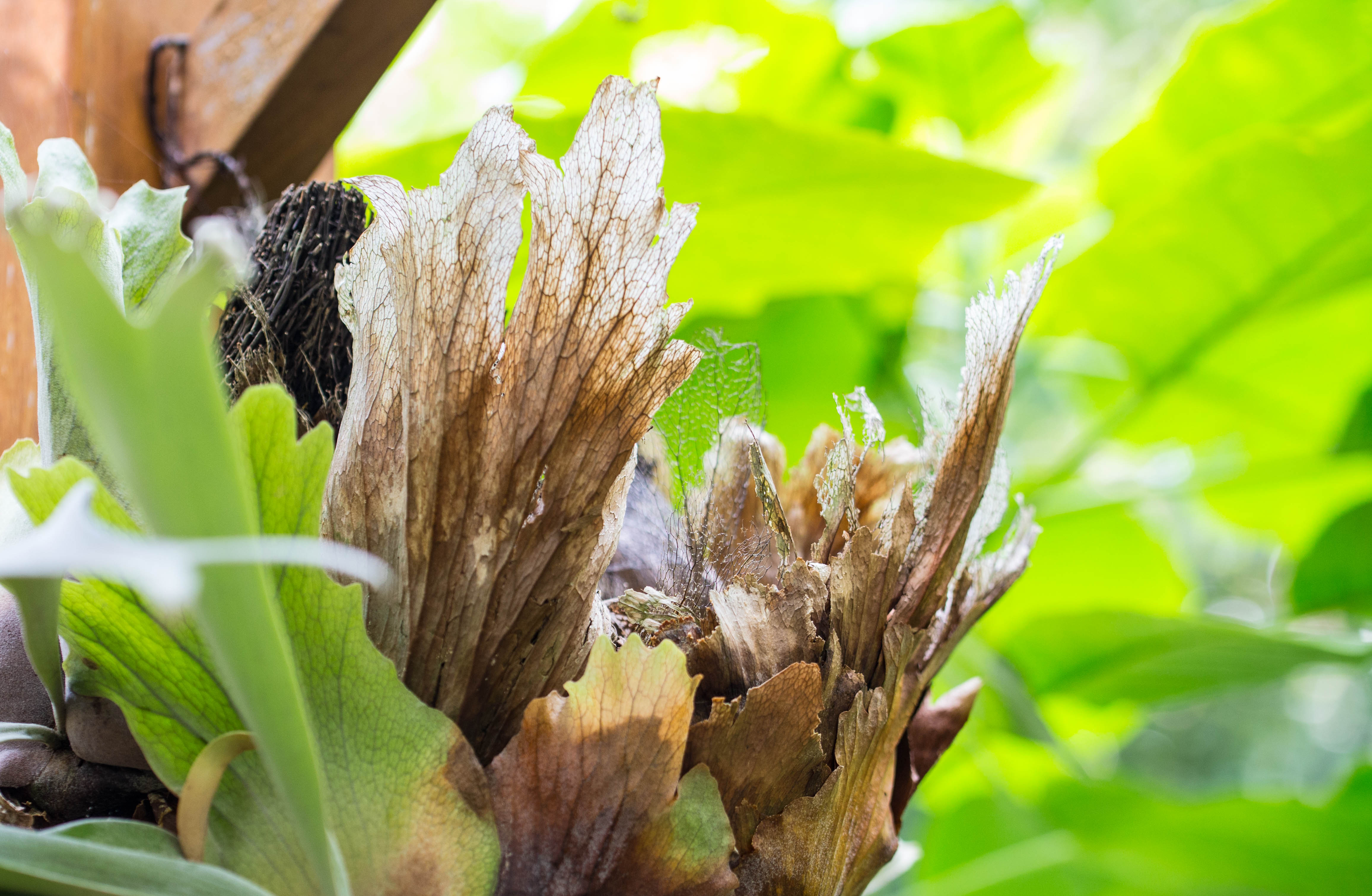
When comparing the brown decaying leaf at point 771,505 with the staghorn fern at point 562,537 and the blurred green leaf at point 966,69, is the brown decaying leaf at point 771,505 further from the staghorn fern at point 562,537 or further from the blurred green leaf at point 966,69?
the blurred green leaf at point 966,69

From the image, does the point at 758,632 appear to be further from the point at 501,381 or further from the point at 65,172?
the point at 65,172

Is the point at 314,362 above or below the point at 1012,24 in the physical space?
below

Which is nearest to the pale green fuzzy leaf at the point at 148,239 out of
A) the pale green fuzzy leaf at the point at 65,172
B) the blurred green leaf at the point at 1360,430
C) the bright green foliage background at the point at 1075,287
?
the pale green fuzzy leaf at the point at 65,172

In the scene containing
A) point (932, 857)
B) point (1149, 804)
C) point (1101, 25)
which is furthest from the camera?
point (1101, 25)

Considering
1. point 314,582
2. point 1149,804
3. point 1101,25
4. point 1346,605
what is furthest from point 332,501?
point 1101,25

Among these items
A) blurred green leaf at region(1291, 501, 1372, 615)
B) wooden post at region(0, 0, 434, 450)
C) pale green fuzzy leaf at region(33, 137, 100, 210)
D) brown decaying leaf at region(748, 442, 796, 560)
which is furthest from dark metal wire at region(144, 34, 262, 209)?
blurred green leaf at region(1291, 501, 1372, 615)

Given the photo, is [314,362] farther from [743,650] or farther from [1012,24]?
[1012,24]

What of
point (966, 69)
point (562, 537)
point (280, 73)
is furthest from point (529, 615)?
point (966, 69)
